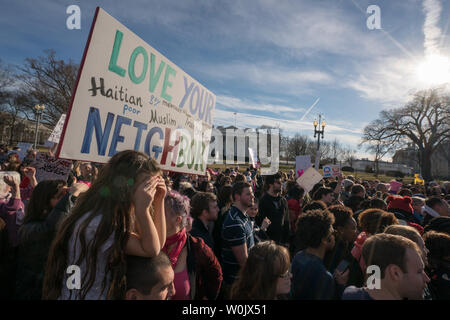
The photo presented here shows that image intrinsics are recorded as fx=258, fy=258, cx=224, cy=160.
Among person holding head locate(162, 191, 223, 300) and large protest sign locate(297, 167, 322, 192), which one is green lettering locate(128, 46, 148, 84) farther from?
large protest sign locate(297, 167, 322, 192)

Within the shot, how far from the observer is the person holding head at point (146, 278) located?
1.43 meters

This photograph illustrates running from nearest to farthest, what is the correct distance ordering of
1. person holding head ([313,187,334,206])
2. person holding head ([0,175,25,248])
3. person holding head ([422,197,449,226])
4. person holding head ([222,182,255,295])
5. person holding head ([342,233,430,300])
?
person holding head ([342,233,430,300]), person holding head ([0,175,25,248]), person holding head ([222,182,255,295]), person holding head ([422,197,449,226]), person holding head ([313,187,334,206])

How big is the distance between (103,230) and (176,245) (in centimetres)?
94

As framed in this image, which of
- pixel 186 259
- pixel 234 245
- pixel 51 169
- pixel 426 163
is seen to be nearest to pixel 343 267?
pixel 234 245

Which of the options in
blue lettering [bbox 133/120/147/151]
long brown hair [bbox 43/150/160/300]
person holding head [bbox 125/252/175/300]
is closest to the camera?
long brown hair [bbox 43/150/160/300]

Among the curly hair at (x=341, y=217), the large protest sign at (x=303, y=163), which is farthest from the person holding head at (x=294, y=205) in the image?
the large protest sign at (x=303, y=163)

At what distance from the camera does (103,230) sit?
1.29 m

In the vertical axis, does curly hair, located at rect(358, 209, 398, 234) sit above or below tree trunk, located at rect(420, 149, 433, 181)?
below

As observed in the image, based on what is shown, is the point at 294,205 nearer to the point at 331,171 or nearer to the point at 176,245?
the point at 176,245

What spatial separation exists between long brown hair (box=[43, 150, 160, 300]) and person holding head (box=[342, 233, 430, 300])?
1529mm

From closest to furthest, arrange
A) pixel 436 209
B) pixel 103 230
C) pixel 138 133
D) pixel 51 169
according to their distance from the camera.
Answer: pixel 103 230, pixel 138 133, pixel 51 169, pixel 436 209

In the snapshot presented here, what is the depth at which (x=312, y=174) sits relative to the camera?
656 centimetres

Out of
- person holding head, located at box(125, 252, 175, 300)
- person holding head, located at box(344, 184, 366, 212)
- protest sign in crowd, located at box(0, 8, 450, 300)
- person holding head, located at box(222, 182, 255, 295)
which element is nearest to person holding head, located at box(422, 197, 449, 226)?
person holding head, located at box(344, 184, 366, 212)

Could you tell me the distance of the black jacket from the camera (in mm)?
2281
